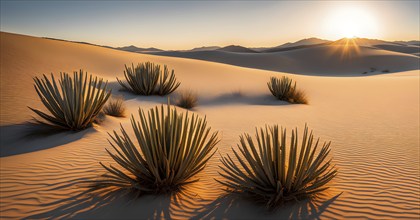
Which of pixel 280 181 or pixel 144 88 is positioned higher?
pixel 144 88

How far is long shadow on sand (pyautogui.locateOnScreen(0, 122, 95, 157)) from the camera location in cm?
573

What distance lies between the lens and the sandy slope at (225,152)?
11.3 feet

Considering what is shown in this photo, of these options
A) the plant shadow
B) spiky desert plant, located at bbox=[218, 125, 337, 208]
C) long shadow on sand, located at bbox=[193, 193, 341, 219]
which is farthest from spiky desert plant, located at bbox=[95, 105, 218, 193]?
the plant shadow

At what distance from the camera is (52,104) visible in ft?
21.7

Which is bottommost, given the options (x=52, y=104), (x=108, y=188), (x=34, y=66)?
(x=108, y=188)

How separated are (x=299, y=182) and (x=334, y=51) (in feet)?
184

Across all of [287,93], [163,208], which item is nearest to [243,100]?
[287,93]

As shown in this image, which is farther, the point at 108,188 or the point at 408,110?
the point at 408,110

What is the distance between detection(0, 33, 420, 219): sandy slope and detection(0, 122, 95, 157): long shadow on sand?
0.07ft

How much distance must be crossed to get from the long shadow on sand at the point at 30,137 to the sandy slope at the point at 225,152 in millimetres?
22

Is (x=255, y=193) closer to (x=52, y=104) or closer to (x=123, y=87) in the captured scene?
(x=52, y=104)

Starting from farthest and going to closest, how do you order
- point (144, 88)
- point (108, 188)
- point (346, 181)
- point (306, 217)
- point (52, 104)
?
point (144, 88) < point (52, 104) < point (346, 181) < point (108, 188) < point (306, 217)

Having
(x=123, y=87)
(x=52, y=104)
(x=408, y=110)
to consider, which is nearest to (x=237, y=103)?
(x=123, y=87)

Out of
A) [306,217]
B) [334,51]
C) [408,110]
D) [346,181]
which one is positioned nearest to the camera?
[306,217]
